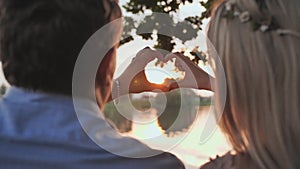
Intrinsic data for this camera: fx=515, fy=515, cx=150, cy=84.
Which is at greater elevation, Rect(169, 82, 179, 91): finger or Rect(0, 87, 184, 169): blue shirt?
Rect(0, 87, 184, 169): blue shirt

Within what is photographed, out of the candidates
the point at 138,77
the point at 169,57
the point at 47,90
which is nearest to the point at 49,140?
the point at 47,90

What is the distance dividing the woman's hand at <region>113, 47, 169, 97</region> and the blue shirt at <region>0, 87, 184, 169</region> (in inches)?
15.2

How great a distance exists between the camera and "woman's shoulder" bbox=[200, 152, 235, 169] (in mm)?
832

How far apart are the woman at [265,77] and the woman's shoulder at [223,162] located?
0.05m

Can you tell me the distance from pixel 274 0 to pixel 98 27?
27 centimetres

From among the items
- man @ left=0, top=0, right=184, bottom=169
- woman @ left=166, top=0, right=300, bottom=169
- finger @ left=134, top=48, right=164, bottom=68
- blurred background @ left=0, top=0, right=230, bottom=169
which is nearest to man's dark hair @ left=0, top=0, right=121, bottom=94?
man @ left=0, top=0, right=184, bottom=169

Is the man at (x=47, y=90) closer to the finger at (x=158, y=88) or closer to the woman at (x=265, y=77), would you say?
the woman at (x=265, y=77)

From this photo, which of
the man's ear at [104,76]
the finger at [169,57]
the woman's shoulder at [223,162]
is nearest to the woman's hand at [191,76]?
the finger at [169,57]

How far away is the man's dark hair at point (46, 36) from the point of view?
71 cm

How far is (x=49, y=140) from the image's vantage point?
698 millimetres

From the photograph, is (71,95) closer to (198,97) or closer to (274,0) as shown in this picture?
(274,0)

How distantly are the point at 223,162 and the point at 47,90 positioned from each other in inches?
12.6

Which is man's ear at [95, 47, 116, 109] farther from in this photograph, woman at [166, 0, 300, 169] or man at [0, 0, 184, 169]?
woman at [166, 0, 300, 169]

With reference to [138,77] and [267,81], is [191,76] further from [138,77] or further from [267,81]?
[267,81]
